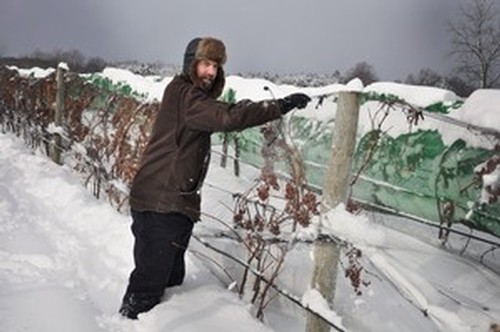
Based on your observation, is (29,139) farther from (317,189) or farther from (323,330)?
(323,330)

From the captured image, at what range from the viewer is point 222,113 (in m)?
2.80

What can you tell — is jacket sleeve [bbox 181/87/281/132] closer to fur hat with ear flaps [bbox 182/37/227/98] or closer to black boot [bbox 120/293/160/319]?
fur hat with ear flaps [bbox 182/37/227/98]

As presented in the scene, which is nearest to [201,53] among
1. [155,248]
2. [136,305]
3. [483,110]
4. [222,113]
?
[222,113]

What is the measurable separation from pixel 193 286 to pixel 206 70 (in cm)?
150

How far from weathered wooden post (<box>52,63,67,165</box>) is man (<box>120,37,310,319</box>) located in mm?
5649

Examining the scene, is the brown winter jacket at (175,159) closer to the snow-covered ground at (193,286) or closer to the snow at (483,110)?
the snow-covered ground at (193,286)

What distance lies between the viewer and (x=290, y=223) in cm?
413

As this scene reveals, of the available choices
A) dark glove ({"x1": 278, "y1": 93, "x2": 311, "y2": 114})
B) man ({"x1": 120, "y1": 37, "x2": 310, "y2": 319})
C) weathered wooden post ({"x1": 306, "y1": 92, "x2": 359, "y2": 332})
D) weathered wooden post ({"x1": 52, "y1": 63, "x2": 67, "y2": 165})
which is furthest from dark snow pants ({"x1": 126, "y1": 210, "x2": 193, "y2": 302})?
weathered wooden post ({"x1": 52, "y1": 63, "x2": 67, "y2": 165})

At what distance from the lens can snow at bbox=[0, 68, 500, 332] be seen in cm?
262

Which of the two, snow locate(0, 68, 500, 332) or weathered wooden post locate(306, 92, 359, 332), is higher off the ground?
weathered wooden post locate(306, 92, 359, 332)

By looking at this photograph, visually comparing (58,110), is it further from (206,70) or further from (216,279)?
(206,70)

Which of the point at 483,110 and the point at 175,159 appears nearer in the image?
the point at 175,159

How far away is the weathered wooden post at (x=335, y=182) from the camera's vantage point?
2688mm

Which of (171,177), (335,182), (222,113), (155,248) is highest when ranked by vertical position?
(222,113)
